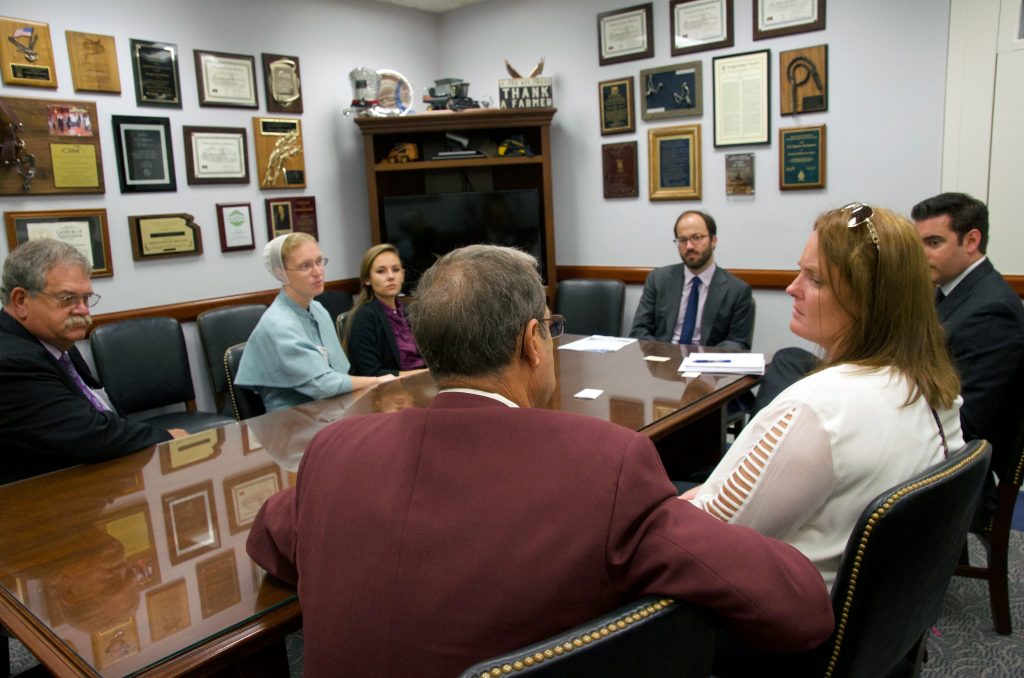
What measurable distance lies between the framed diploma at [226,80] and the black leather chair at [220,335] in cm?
117

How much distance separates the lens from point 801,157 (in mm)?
4004

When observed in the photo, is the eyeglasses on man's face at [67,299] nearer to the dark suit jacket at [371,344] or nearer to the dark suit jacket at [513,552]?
the dark suit jacket at [371,344]

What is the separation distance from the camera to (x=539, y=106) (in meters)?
4.69

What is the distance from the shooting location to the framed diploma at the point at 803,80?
3.87m

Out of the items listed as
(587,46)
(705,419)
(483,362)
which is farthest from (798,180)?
(483,362)

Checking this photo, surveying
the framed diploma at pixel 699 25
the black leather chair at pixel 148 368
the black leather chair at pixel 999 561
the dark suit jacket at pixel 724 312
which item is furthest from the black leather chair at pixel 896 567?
the framed diploma at pixel 699 25

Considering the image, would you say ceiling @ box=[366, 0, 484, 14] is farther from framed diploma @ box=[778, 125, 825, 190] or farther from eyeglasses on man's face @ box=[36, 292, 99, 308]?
eyeglasses on man's face @ box=[36, 292, 99, 308]

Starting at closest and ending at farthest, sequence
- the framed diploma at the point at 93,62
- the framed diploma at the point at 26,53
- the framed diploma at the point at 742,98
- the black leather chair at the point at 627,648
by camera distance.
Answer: the black leather chair at the point at 627,648, the framed diploma at the point at 26,53, the framed diploma at the point at 93,62, the framed diploma at the point at 742,98

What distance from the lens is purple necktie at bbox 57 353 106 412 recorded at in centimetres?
215

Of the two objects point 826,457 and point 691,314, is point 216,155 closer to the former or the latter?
point 691,314

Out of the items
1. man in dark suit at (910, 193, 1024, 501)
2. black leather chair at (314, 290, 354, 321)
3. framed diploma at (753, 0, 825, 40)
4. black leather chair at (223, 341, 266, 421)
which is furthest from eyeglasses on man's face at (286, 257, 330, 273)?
framed diploma at (753, 0, 825, 40)

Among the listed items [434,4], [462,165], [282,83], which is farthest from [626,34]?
[282,83]

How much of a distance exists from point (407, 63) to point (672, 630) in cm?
500

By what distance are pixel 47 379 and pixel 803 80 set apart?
12.2ft
